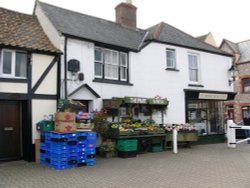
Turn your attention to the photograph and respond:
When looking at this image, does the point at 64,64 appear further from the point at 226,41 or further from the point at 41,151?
the point at 226,41

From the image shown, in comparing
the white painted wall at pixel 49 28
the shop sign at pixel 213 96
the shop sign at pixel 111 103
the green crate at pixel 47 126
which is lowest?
the green crate at pixel 47 126

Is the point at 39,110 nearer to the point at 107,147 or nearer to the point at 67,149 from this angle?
the point at 67,149

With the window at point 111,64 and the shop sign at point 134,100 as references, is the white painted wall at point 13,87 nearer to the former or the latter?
the window at point 111,64

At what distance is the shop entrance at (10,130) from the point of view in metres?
9.92

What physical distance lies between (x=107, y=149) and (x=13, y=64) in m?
4.74

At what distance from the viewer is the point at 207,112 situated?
16688 mm

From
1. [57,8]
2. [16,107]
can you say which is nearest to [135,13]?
[57,8]

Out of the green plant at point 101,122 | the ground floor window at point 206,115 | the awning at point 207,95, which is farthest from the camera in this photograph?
the ground floor window at point 206,115

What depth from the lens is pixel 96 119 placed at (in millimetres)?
11117

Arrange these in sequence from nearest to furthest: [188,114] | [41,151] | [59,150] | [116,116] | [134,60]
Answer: [59,150] → [41,151] → [116,116] → [134,60] → [188,114]

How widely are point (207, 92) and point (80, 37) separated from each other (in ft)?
27.3

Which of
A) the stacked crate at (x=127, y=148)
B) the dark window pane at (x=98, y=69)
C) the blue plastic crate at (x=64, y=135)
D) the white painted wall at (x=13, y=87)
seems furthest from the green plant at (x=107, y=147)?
the white painted wall at (x=13, y=87)

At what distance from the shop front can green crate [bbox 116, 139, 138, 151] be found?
520cm

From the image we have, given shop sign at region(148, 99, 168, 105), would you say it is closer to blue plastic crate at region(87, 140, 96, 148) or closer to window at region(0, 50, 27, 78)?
blue plastic crate at region(87, 140, 96, 148)
